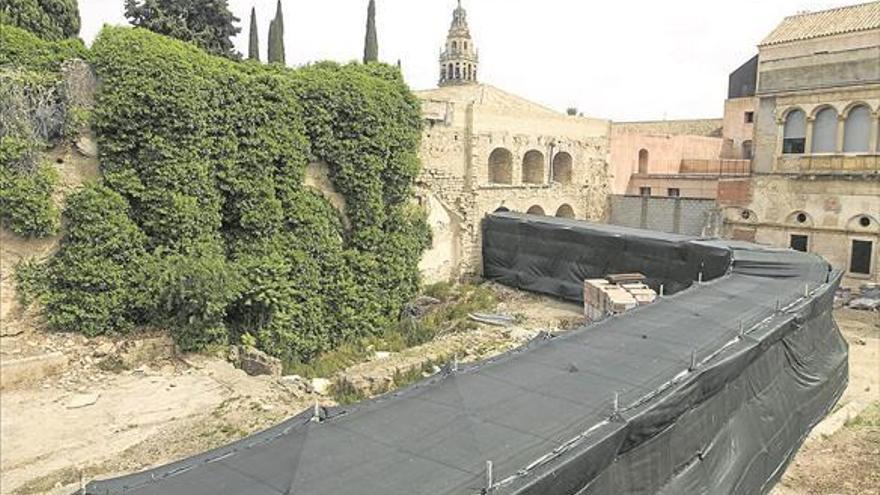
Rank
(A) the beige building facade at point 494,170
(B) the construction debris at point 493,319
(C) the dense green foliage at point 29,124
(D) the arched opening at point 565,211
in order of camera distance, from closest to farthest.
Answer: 1. (C) the dense green foliage at point 29,124
2. (B) the construction debris at point 493,319
3. (A) the beige building facade at point 494,170
4. (D) the arched opening at point 565,211

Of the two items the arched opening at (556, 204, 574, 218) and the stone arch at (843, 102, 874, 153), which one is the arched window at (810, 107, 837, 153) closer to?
the stone arch at (843, 102, 874, 153)

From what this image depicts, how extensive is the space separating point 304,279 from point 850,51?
17.5 m

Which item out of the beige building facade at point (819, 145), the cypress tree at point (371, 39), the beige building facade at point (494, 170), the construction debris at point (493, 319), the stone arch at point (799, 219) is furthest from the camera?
the cypress tree at point (371, 39)

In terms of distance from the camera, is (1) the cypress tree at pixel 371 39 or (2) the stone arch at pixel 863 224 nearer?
(2) the stone arch at pixel 863 224

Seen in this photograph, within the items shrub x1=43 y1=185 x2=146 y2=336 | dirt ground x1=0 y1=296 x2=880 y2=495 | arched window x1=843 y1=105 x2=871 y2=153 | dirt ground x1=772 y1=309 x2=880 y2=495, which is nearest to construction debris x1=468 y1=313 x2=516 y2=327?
dirt ground x1=0 y1=296 x2=880 y2=495

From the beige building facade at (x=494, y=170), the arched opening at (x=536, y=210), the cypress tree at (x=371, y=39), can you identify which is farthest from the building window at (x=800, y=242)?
the cypress tree at (x=371, y=39)

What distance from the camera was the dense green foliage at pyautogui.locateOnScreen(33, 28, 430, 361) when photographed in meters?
11.9

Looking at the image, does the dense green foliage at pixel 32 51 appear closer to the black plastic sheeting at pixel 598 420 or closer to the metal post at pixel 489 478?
the black plastic sheeting at pixel 598 420

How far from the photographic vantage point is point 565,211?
79.5ft

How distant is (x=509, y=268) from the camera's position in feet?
65.0

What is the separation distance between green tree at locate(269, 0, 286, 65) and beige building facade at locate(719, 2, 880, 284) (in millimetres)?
18834

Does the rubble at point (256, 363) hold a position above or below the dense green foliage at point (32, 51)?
below

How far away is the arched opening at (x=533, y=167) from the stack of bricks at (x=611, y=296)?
23.5ft

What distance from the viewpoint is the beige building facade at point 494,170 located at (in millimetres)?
18875
